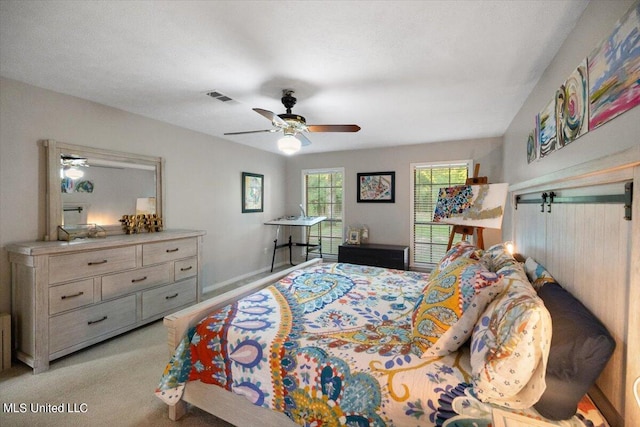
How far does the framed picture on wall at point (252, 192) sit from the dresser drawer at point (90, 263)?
2261mm

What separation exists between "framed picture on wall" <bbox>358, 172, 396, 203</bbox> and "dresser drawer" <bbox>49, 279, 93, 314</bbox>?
4.17 meters

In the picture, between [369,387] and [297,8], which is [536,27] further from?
[369,387]

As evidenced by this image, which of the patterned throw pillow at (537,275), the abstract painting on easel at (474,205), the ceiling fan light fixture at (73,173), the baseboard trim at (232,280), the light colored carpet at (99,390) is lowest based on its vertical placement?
the light colored carpet at (99,390)

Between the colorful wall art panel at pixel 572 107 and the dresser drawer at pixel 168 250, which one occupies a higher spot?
the colorful wall art panel at pixel 572 107

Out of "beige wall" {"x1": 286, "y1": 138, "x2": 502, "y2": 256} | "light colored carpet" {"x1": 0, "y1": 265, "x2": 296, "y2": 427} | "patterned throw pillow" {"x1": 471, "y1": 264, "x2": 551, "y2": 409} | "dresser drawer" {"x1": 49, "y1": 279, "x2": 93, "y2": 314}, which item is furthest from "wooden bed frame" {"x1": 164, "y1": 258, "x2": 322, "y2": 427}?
"beige wall" {"x1": 286, "y1": 138, "x2": 502, "y2": 256}

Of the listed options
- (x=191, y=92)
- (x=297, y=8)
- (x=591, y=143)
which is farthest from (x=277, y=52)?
(x=591, y=143)

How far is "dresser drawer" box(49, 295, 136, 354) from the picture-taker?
231 centimetres

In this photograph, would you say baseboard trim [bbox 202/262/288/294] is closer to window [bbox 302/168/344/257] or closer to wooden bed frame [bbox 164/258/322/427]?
window [bbox 302/168/344/257]

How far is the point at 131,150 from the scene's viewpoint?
3.29 m

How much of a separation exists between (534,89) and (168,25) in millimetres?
2945

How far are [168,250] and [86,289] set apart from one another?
83 centimetres

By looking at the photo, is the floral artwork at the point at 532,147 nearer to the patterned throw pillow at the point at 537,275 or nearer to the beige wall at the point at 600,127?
the beige wall at the point at 600,127

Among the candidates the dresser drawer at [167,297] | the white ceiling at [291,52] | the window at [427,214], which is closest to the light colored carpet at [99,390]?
the dresser drawer at [167,297]

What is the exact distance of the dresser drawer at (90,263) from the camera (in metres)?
2.29
